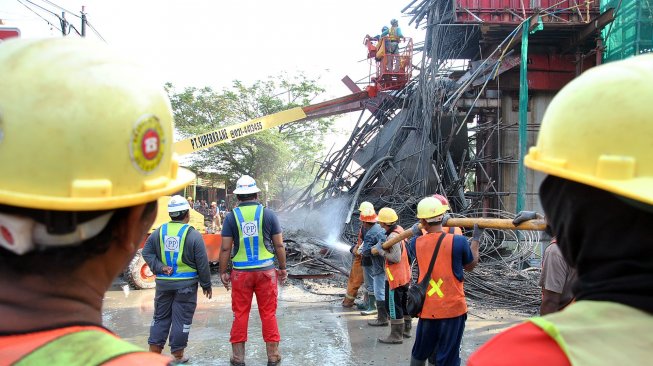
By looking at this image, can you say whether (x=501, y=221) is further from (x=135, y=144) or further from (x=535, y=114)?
(x=535, y=114)

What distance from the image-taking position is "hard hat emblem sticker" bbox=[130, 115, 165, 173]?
45.4 inches

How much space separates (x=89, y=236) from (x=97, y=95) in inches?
12.6

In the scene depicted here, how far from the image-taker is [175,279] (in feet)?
17.1

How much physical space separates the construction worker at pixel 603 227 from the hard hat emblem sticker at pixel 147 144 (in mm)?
912

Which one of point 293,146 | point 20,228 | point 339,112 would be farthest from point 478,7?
point 20,228

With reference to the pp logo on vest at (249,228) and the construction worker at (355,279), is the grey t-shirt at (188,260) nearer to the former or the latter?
the pp logo on vest at (249,228)

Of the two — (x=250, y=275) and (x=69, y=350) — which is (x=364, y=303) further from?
(x=69, y=350)

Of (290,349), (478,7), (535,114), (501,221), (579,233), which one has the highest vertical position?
(478,7)

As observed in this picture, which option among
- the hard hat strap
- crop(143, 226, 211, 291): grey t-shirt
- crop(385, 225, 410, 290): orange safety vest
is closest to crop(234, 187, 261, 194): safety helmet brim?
crop(143, 226, 211, 291): grey t-shirt

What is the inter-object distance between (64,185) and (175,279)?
4393 mm

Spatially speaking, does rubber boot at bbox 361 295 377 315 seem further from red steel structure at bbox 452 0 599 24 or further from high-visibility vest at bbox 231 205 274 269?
red steel structure at bbox 452 0 599 24

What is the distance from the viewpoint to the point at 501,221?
3375 millimetres

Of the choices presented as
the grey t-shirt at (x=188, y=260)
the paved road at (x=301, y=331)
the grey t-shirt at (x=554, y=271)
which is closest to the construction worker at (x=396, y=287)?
the paved road at (x=301, y=331)

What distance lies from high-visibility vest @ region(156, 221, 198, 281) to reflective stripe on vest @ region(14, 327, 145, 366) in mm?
4304
